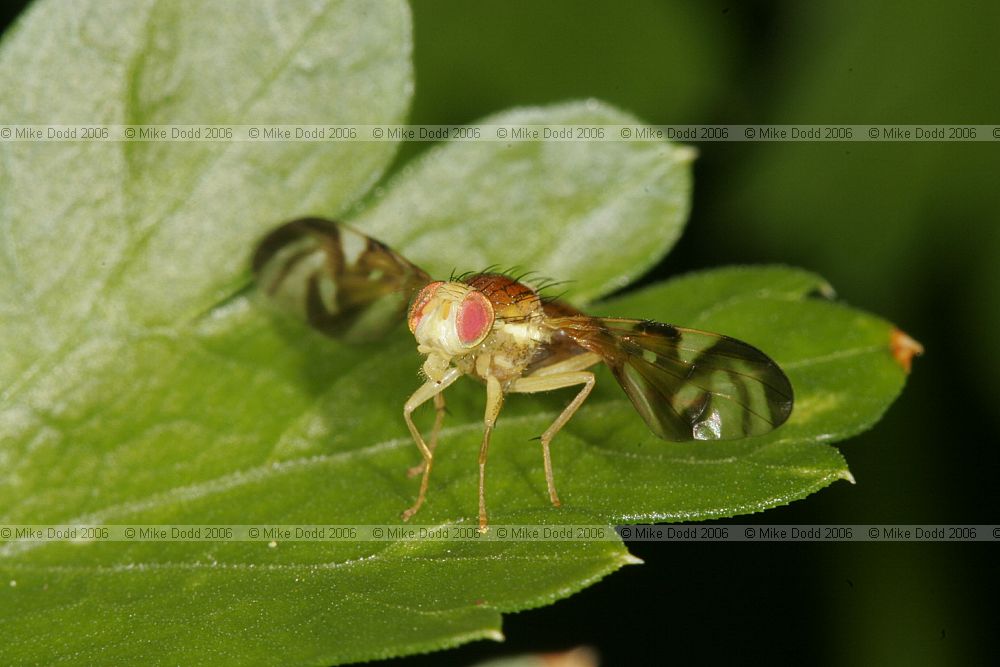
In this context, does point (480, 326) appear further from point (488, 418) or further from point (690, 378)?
point (690, 378)

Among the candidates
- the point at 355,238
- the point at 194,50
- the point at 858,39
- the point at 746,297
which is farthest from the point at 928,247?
the point at 194,50

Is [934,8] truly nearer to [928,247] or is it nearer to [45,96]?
[928,247]

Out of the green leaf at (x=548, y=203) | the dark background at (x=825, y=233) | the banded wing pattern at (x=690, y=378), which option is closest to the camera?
the banded wing pattern at (x=690, y=378)

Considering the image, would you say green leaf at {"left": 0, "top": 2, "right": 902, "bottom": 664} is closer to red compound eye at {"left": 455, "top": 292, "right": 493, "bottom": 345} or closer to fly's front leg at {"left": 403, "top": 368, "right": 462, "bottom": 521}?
fly's front leg at {"left": 403, "top": 368, "right": 462, "bottom": 521}

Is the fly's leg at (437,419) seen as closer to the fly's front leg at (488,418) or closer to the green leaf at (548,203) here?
the fly's front leg at (488,418)

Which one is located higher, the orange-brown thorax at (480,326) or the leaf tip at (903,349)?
the orange-brown thorax at (480,326)

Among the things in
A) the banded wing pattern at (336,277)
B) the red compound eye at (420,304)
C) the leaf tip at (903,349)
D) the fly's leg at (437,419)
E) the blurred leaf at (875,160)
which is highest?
the blurred leaf at (875,160)

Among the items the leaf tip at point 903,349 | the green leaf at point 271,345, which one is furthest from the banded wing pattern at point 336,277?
the leaf tip at point 903,349
